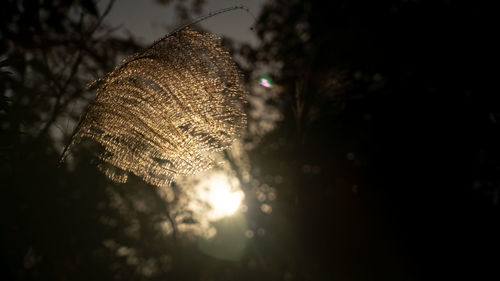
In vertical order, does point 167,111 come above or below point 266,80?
below

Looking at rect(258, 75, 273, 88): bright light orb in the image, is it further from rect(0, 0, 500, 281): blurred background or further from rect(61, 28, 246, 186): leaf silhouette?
rect(61, 28, 246, 186): leaf silhouette

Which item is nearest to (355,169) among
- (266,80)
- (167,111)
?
(266,80)

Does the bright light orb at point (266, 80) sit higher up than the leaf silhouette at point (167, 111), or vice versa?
the bright light orb at point (266, 80)

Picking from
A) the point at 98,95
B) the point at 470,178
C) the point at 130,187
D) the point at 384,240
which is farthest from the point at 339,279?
the point at 98,95

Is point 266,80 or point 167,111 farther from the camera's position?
point 266,80

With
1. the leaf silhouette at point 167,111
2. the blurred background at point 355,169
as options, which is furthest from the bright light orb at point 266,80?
the leaf silhouette at point 167,111

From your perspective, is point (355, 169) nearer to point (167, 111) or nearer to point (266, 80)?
point (266, 80)

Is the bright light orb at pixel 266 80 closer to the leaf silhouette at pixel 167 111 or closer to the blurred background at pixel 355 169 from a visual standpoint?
the blurred background at pixel 355 169

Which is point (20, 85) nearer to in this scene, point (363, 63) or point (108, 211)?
point (108, 211)

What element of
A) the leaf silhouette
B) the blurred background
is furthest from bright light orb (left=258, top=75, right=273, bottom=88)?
the leaf silhouette

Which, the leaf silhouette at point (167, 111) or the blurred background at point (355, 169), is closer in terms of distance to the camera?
the leaf silhouette at point (167, 111)
